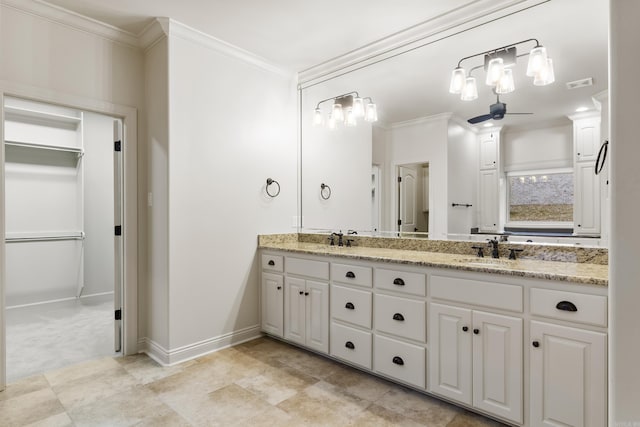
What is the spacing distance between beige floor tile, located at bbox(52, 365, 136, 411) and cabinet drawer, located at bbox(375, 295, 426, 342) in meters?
1.79

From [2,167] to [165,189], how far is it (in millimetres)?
998

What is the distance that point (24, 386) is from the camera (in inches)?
91.7

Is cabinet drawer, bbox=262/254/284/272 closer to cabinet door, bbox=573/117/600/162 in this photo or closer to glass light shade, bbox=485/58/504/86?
glass light shade, bbox=485/58/504/86

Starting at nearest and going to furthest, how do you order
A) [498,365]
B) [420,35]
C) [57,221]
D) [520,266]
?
[498,365]
[520,266]
[420,35]
[57,221]

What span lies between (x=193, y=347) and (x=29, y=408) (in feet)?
3.41

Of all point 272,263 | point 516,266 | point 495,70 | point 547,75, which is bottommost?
point 272,263

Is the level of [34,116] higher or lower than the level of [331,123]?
higher

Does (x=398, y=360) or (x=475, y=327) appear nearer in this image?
(x=475, y=327)

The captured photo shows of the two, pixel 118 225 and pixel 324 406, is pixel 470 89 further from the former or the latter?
pixel 118 225

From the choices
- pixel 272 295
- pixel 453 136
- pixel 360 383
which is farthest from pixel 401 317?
pixel 453 136

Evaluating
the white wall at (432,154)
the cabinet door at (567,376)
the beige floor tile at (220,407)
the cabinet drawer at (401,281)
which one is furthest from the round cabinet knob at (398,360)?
the white wall at (432,154)

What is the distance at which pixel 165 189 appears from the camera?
271 cm

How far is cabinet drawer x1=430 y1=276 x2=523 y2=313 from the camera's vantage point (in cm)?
182

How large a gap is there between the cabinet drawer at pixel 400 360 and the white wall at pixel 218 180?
140cm
